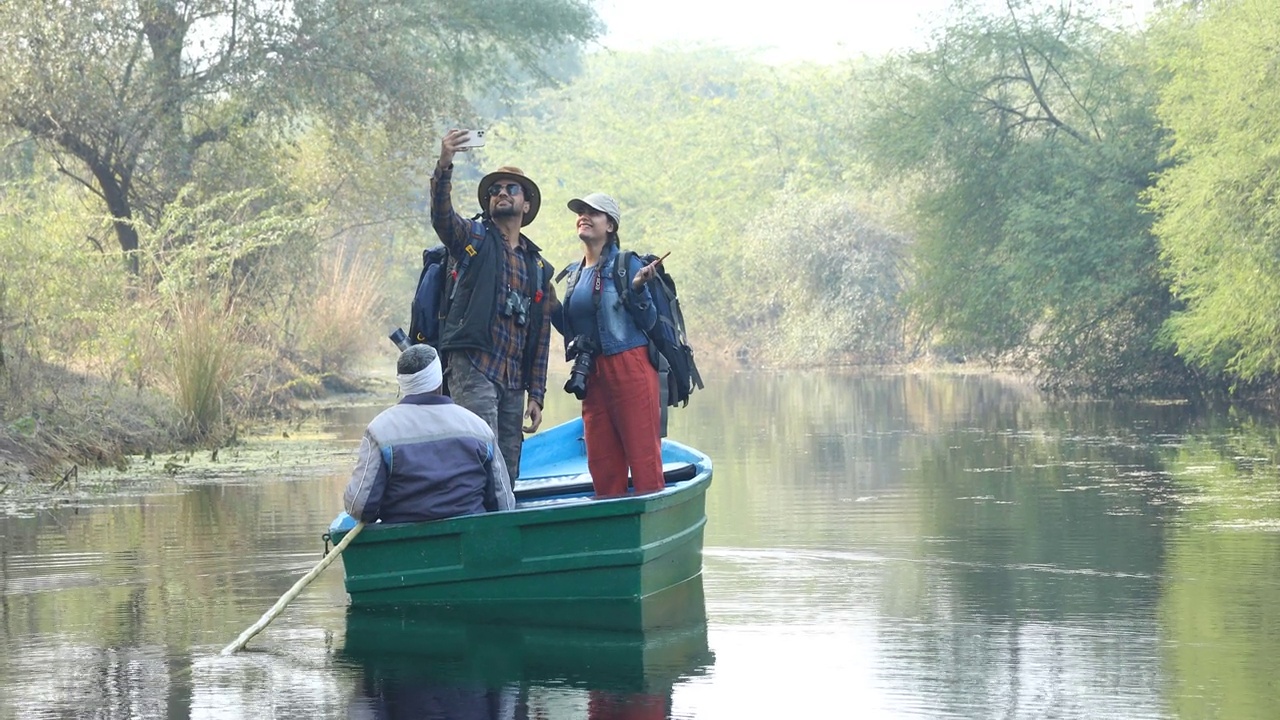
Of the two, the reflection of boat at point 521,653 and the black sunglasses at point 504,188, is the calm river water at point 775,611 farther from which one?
the black sunglasses at point 504,188

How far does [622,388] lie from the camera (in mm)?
9148

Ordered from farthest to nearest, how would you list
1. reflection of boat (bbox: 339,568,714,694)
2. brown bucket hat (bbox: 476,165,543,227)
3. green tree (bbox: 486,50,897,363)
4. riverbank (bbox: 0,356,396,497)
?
green tree (bbox: 486,50,897,363)
riverbank (bbox: 0,356,396,497)
brown bucket hat (bbox: 476,165,543,227)
reflection of boat (bbox: 339,568,714,694)

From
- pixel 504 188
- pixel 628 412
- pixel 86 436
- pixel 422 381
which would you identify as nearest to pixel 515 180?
pixel 504 188

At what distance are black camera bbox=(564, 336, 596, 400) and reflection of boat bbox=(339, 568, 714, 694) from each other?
1.27m

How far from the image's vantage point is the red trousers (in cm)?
915

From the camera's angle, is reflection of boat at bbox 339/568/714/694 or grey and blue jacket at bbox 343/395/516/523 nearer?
reflection of boat at bbox 339/568/714/694

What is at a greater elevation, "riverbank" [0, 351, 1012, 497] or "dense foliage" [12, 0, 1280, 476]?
"dense foliage" [12, 0, 1280, 476]

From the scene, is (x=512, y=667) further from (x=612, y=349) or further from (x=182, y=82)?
(x=182, y=82)

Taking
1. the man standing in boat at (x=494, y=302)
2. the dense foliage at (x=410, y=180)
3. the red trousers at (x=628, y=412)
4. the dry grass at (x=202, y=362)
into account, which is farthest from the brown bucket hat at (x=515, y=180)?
the dry grass at (x=202, y=362)

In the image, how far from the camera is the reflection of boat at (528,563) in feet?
26.9

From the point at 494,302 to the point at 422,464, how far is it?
1.22m

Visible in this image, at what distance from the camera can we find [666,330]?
30.3ft

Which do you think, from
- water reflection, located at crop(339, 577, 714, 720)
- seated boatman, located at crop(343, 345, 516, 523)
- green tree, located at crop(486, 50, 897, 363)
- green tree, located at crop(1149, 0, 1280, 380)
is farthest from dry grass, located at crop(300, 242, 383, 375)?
water reflection, located at crop(339, 577, 714, 720)

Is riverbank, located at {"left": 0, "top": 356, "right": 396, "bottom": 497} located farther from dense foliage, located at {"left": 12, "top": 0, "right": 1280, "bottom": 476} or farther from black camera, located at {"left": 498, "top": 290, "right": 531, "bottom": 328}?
black camera, located at {"left": 498, "top": 290, "right": 531, "bottom": 328}
